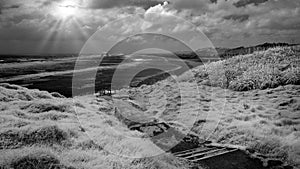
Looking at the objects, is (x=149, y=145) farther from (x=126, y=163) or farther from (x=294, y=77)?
(x=294, y=77)

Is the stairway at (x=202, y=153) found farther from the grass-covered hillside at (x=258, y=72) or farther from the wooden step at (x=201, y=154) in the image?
the grass-covered hillside at (x=258, y=72)

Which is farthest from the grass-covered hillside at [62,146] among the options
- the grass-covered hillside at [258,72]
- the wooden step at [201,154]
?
the grass-covered hillside at [258,72]

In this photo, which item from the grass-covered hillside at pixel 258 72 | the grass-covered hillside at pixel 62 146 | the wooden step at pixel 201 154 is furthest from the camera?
the grass-covered hillside at pixel 258 72

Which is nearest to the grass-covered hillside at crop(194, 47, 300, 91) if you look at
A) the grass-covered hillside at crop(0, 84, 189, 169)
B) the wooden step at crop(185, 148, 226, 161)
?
the wooden step at crop(185, 148, 226, 161)

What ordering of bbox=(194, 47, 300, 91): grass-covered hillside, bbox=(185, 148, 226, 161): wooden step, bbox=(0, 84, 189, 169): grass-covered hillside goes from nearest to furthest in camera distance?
bbox=(0, 84, 189, 169): grass-covered hillside < bbox=(185, 148, 226, 161): wooden step < bbox=(194, 47, 300, 91): grass-covered hillside

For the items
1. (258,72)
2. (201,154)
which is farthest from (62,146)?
(258,72)

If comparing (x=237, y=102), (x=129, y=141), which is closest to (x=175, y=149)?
(x=129, y=141)

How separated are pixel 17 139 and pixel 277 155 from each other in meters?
9.51

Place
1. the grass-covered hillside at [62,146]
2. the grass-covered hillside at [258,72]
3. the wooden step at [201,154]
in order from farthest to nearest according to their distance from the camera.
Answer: the grass-covered hillside at [258,72] < the wooden step at [201,154] < the grass-covered hillside at [62,146]

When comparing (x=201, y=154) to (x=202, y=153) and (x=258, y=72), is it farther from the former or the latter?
(x=258, y=72)

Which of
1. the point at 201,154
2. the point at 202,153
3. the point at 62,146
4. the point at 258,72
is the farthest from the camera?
the point at 258,72

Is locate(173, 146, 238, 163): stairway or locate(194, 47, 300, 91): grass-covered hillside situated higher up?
locate(194, 47, 300, 91): grass-covered hillside

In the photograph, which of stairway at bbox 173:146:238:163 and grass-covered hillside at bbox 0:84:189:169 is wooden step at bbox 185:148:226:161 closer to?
stairway at bbox 173:146:238:163

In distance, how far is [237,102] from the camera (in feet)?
55.9
